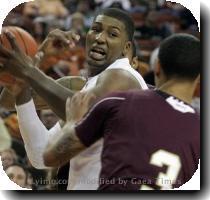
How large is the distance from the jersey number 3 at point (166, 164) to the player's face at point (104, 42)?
0.90m

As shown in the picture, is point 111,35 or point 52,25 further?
point 52,25

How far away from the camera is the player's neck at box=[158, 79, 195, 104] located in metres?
2.60

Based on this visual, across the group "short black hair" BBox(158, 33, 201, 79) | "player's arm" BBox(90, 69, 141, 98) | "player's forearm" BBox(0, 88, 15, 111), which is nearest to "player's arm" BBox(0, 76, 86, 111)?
"player's forearm" BBox(0, 88, 15, 111)

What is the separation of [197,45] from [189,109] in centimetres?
29

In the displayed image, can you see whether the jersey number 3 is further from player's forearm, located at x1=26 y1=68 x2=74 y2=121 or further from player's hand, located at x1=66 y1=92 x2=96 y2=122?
player's forearm, located at x1=26 y1=68 x2=74 y2=121

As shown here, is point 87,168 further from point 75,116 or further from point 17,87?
point 17,87

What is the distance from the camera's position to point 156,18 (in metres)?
Result: 5.82

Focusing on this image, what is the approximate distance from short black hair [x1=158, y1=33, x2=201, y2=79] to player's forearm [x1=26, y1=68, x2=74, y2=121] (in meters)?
0.59

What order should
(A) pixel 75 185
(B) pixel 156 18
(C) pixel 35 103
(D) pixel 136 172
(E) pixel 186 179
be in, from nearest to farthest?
(D) pixel 136 172 < (E) pixel 186 179 < (A) pixel 75 185 < (C) pixel 35 103 < (B) pixel 156 18

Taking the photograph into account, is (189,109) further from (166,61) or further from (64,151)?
(64,151)

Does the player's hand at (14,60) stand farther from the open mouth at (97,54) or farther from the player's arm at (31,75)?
the open mouth at (97,54)

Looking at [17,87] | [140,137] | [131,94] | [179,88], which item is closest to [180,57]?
[179,88]

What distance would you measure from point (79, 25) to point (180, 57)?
10.5ft

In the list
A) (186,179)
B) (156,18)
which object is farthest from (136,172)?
(156,18)
